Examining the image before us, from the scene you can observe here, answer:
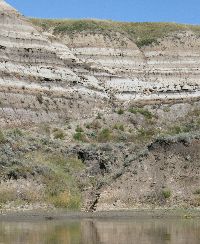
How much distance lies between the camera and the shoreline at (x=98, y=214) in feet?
130

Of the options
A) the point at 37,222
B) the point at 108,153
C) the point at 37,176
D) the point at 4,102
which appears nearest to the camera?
the point at 37,222

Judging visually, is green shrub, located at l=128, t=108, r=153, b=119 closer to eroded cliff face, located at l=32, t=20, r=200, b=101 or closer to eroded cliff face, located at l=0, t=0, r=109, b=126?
eroded cliff face, located at l=0, t=0, r=109, b=126

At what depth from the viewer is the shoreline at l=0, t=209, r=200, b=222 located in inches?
1560

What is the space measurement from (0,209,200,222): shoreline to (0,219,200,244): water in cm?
161

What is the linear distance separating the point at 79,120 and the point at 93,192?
20030mm

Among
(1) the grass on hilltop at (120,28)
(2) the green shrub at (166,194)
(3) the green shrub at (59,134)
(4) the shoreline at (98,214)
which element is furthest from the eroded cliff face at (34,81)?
(2) the green shrub at (166,194)

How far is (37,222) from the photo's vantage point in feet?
124

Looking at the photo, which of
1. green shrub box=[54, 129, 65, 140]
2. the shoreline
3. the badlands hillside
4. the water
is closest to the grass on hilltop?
the badlands hillside

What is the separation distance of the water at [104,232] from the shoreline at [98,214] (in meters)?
1.61

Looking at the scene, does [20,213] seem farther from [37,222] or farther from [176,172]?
[176,172]

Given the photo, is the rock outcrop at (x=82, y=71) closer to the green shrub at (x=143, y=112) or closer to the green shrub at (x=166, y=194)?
the green shrub at (x=143, y=112)

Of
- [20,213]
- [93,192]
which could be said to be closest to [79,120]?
[93,192]

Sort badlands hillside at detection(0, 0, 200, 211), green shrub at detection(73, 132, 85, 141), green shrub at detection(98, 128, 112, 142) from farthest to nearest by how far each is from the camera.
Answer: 1. green shrub at detection(98, 128, 112, 142)
2. green shrub at detection(73, 132, 85, 141)
3. badlands hillside at detection(0, 0, 200, 211)

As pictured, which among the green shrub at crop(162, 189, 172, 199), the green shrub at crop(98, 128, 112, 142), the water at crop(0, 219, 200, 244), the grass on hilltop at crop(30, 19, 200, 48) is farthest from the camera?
the grass on hilltop at crop(30, 19, 200, 48)
